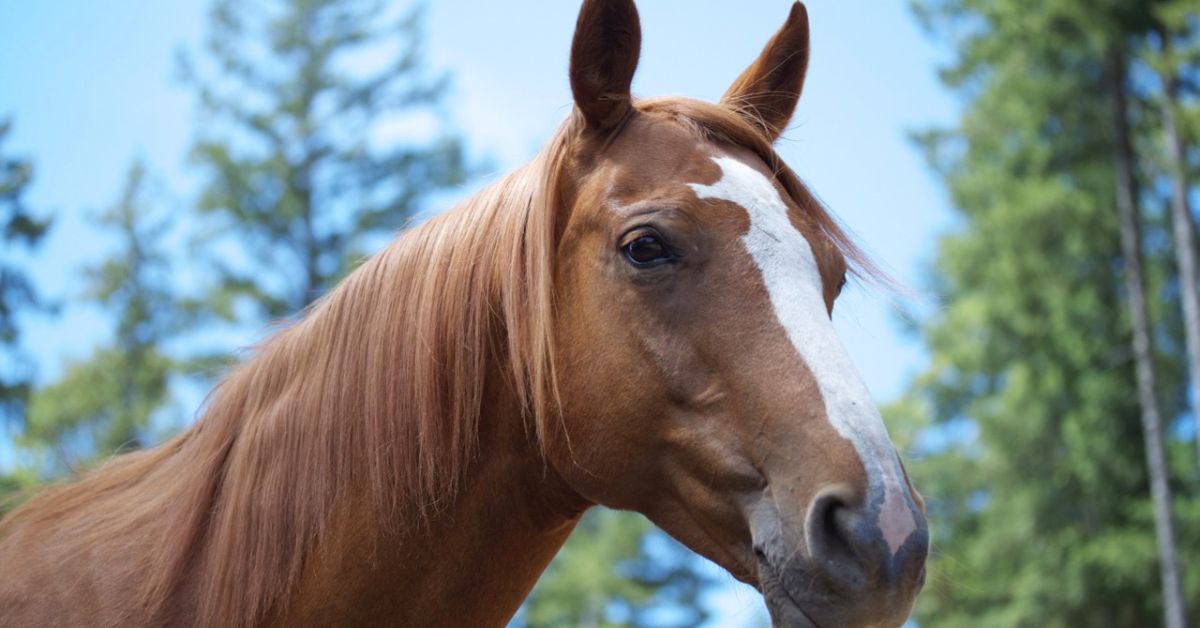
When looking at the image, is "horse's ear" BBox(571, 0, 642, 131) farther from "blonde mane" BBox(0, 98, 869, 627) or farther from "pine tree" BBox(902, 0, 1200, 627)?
"pine tree" BBox(902, 0, 1200, 627)

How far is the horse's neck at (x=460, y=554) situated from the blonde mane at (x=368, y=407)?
0.05 metres

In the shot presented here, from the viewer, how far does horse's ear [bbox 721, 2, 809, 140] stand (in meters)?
3.31

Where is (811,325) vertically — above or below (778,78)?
below

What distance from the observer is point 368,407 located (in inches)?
104

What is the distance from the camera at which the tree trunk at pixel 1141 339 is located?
15.4m

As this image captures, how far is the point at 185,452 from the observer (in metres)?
2.94

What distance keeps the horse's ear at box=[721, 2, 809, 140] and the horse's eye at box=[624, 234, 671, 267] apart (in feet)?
2.97

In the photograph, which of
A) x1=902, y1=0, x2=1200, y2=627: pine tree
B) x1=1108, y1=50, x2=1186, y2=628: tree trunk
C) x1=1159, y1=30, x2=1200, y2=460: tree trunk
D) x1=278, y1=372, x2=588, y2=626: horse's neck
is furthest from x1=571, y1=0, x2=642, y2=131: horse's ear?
x1=902, y1=0, x2=1200, y2=627: pine tree

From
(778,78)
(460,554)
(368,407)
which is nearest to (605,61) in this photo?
(778,78)

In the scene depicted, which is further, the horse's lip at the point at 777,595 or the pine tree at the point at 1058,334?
the pine tree at the point at 1058,334

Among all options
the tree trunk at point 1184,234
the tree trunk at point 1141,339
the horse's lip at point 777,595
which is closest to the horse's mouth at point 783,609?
the horse's lip at point 777,595

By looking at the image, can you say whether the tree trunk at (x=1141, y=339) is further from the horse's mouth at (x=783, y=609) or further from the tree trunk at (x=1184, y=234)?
the horse's mouth at (x=783, y=609)

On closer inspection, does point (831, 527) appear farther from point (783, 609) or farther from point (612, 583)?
point (612, 583)

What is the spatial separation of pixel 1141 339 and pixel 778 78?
1585 centimetres
